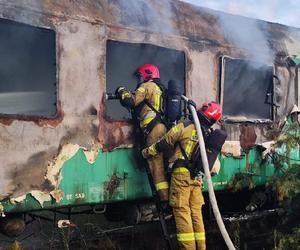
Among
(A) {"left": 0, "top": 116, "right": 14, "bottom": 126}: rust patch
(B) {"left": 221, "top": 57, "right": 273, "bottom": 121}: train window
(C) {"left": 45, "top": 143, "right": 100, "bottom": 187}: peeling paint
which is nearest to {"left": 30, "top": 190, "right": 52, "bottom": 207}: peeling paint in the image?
(C) {"left": 45, "top": 143, "right": 100, "bottom": 187}: peeling paint

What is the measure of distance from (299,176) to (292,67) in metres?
2.04

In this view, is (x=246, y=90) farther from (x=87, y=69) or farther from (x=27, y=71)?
(x=27, y=71)

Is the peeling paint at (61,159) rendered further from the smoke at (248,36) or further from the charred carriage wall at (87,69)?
the smoke at (248,36)

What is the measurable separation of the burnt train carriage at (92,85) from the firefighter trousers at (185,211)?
430 mm

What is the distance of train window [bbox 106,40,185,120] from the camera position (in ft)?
18.2

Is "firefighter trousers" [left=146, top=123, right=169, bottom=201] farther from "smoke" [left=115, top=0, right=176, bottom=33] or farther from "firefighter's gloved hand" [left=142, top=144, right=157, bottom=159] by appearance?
"smoke" [left=115, top=0, right=176, bottom=33]

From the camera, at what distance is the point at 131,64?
585cm

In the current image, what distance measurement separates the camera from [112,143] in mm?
5195

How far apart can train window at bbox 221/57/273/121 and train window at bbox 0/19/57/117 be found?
241cm

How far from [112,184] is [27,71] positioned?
55.9 inches

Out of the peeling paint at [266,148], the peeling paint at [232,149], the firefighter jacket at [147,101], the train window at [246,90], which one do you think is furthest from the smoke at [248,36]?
the firefighter jacket at [147,101]

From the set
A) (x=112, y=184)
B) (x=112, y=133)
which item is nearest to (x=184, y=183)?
→ (x=112, y=184)

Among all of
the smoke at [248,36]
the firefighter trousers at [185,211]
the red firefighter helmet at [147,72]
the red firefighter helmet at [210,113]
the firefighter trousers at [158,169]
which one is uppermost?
the smoke at [248,36]

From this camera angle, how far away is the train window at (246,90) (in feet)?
21.4
